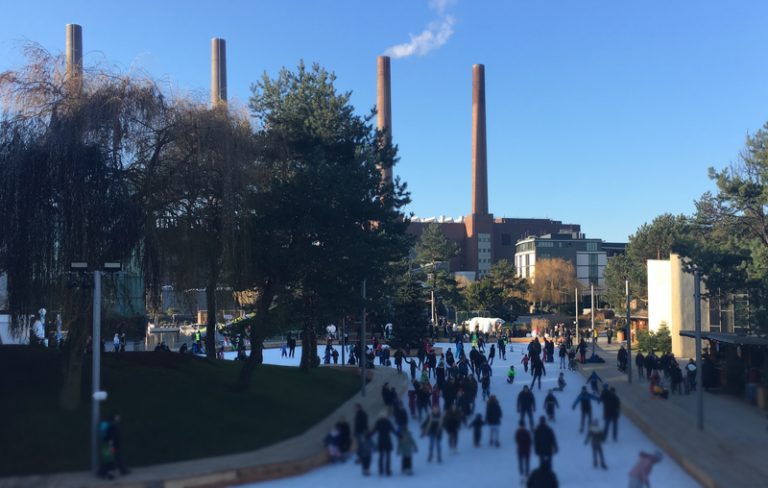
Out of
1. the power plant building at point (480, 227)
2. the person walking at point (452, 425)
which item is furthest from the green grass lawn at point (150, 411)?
the power plant building at point (480, 227)

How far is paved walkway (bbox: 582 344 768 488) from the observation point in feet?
47.6

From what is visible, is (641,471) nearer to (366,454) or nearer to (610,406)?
(366,454)

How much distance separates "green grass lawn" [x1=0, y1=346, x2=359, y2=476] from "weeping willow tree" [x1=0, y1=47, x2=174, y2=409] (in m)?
1.15

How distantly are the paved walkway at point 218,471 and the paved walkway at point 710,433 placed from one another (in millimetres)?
8551

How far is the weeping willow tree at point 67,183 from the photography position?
16.8 m

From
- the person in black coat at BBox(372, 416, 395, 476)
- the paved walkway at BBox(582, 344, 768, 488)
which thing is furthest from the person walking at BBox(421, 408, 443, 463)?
the paved walkway at BBox(582, 344, 768, 488)

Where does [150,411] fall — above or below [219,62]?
below

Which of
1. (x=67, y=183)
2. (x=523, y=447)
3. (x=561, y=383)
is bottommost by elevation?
(x=561, y=383)

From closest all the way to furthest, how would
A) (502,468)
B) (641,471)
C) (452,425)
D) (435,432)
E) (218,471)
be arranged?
(641,471), (218,471), (502,468), (435,432), (452,425)

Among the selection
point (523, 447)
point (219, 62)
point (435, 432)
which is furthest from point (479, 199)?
point (523, 447)

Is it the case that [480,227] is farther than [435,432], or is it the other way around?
[480,227]

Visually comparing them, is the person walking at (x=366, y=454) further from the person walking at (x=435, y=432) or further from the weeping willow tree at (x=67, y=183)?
the weeping willow tree at (x=67, y=183)

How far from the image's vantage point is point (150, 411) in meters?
18.3

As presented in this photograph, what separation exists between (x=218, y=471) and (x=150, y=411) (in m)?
4.41
